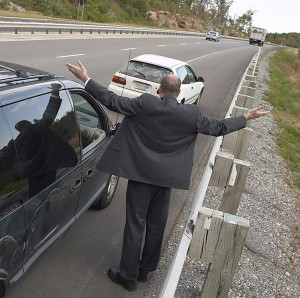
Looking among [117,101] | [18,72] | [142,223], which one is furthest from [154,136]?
[18,72]

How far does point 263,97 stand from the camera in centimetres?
1811

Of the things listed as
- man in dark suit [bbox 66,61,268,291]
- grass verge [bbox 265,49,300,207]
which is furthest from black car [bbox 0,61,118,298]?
grass verge [bbox 265,49,300,207]

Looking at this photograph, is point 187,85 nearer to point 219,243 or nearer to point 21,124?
point 219,243

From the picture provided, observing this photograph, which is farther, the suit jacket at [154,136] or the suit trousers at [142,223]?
the suit trousers at [142,223]

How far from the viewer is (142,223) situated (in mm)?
3691

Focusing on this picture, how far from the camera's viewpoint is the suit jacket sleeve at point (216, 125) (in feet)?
11.3

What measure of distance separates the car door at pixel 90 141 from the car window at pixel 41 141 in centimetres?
27

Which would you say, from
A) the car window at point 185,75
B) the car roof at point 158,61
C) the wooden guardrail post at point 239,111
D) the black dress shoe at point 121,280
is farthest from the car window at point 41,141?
the car window at point 185,75

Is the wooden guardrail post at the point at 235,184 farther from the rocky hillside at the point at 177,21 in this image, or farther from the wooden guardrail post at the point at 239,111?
the rocky hillside at the point at 177,21

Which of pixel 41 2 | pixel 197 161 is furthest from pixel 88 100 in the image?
pixel 41 2

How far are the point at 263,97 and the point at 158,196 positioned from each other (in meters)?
15.5

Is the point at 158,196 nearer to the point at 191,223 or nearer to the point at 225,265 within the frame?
the point at 191,223

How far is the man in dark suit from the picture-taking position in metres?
3.37

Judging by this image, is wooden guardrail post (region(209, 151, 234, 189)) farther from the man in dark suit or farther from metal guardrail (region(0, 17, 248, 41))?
metal guardrail (region(0, 17, 248, 41))
